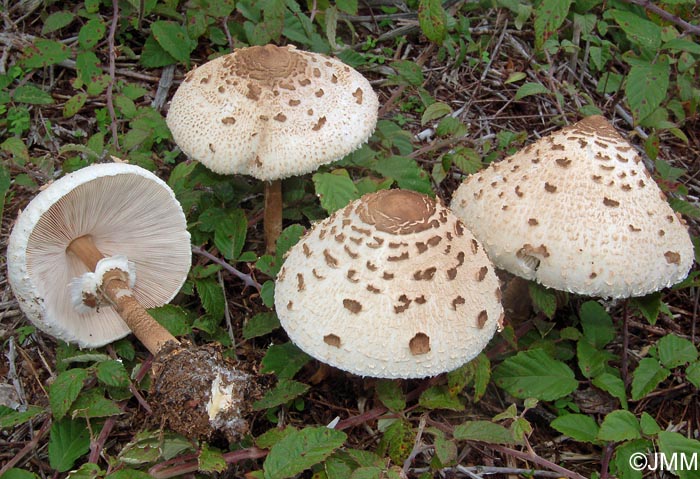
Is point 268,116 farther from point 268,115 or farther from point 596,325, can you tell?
point 596,325

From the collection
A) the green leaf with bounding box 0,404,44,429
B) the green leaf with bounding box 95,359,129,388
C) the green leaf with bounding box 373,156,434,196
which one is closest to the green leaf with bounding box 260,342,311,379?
the green leaf with bounding box 95,359,129,388

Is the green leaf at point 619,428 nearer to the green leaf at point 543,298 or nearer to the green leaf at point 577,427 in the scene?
the green leaf at point 577,427

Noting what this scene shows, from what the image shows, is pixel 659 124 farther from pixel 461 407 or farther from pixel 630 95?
pixel 461 407

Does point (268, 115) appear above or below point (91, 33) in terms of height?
above

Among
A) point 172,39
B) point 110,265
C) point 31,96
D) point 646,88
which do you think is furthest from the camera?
point 172,39

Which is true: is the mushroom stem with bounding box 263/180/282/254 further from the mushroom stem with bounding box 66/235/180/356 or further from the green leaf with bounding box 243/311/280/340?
the mushroom stem with bounding box 66/235/180/356

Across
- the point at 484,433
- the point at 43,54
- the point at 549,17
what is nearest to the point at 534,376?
the point at 484,433

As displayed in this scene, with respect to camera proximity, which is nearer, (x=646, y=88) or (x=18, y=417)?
(x=18, y=417)

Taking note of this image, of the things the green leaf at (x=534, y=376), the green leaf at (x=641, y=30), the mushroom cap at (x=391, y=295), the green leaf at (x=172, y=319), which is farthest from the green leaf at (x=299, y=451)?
the green leaf at (x=641, y=30)
